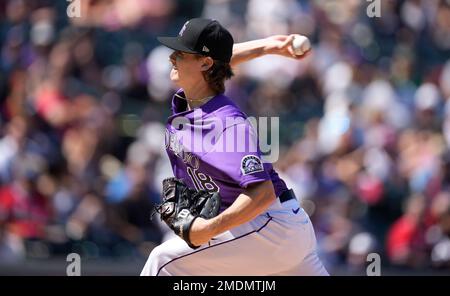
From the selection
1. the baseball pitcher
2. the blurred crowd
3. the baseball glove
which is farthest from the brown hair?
the blurred crowd

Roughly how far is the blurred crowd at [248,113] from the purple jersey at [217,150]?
3467mm

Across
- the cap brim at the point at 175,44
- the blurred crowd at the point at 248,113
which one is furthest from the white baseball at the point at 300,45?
the blurred crowd at the point at 248,113

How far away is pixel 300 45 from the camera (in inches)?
175

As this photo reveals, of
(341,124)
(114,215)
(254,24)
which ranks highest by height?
(254,24)

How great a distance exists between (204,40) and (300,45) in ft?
1.65

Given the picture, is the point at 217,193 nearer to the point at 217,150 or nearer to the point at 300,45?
the point at 217,150

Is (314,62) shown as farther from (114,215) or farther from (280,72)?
(114,215)

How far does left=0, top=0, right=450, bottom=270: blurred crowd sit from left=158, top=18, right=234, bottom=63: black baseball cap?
362 centimetres

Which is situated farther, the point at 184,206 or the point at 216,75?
the point at 216,75

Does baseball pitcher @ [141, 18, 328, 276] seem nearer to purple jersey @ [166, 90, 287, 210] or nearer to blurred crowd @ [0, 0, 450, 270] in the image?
purple jersey @ [166, 90, 287, 210]

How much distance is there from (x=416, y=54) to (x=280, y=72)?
1.68 m

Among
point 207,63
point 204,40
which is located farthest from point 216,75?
point 204,40

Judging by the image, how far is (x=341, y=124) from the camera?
8352mm
